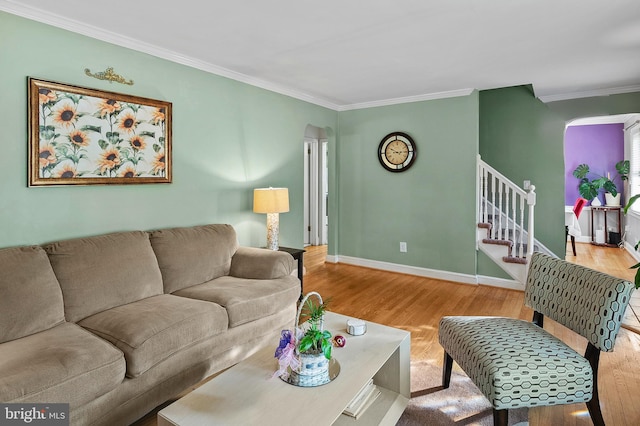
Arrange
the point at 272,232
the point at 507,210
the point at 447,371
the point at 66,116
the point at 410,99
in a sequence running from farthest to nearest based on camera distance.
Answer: the point at 410,99 → the point at 507,210 → the point at 272,232 → the point at 66,116 → the point at 447,371

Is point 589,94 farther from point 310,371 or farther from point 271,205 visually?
point 310,371

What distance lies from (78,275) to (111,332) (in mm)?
538

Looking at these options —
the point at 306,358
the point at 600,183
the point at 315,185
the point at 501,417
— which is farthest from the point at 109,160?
the point at 600,183

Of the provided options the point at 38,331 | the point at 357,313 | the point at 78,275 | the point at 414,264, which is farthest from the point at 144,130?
the point at 414,264

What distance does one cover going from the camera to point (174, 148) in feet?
10.7

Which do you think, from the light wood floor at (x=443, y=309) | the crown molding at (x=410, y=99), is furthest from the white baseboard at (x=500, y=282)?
the crown molding at (x=410, y=99)

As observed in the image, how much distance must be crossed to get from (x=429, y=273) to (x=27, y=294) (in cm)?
418

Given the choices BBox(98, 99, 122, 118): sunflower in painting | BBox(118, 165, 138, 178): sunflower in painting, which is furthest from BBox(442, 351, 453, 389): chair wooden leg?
BBox(98, 99, 122, 118): sunflower in painting

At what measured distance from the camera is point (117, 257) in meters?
2.50

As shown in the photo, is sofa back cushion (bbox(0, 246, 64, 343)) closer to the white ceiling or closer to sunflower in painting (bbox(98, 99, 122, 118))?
sunflower in painting (bbox(98, 99, 122, 118))

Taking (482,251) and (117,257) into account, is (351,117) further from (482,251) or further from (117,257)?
(117,257)

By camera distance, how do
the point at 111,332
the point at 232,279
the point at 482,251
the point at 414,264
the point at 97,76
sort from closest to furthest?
1. the point at 111,332
2. the point at 97,76
3. the point at 232,279
4. the point at 482,251
5. the point at 414,264

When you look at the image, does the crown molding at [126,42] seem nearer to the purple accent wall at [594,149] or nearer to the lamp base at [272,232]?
the lamp base at [272,232]

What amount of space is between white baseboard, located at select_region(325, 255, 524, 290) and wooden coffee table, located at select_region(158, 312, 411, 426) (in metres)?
2.87
